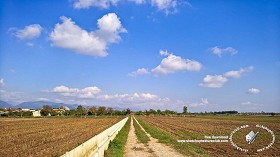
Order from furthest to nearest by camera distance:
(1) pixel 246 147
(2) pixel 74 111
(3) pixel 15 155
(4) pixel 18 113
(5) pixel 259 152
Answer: (2) pixel 74 111, (4) pixel 18 113, (1) pixel 246 147, (5) pixel 259 152, (3) pixel 15 155

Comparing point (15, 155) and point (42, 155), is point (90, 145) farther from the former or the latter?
point (15, 155)

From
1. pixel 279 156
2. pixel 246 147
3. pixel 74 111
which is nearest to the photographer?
pixel 279 156

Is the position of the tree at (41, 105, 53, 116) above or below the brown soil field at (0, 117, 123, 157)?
above

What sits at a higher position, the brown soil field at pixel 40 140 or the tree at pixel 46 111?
the tree at pixel 46 111

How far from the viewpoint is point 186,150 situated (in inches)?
816

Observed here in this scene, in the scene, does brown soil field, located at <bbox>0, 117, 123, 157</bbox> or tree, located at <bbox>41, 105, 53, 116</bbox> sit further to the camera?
tree, located at <bbox>41, 105, 53, 116</bbox>

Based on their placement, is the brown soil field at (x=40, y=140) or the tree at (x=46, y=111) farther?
the tree at (x=46, y=111)

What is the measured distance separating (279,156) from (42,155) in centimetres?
1278

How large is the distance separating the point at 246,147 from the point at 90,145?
11.1 meters

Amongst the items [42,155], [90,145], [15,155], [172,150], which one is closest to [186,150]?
[172,150]

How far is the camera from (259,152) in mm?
20016

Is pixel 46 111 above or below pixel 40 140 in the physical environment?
above

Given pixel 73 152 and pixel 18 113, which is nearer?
pixel 73 152

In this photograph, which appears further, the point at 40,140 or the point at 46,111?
the point at 46,111
